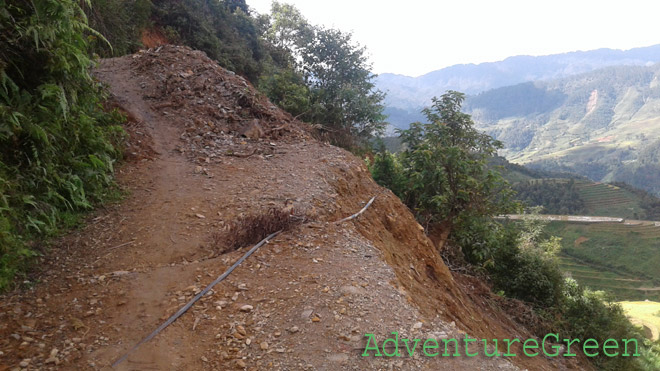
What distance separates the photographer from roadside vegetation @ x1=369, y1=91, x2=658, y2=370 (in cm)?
760

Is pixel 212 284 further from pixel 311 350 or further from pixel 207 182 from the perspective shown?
pixel 207 182

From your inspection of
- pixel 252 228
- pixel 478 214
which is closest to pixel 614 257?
pixel 478 214

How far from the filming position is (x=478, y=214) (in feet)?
25.1

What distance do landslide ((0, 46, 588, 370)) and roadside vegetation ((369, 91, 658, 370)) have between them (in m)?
1.25

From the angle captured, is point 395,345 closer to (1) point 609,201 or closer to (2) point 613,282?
(2) point 613,282

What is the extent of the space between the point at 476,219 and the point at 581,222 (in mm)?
57932

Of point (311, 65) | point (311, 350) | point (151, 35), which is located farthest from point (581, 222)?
point (311, 350)

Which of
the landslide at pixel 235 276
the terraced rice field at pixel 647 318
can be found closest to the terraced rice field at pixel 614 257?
the terraced rice field at pixel 647 318

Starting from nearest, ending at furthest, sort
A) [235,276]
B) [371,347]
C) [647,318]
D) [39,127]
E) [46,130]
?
1. [371,347]
2. [235,276]
3. [39,127]
4. [46,130]
5. [647,318]

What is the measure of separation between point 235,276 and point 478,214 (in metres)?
5.83

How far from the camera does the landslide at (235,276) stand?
8.76 feet

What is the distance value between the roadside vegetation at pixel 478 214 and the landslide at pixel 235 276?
1248 mm

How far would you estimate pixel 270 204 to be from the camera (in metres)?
4.98

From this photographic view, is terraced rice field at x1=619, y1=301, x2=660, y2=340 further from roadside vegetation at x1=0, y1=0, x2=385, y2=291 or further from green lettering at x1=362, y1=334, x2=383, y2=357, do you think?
roadside vegetation at x1=0, y1=0, x2=385, y2=291
